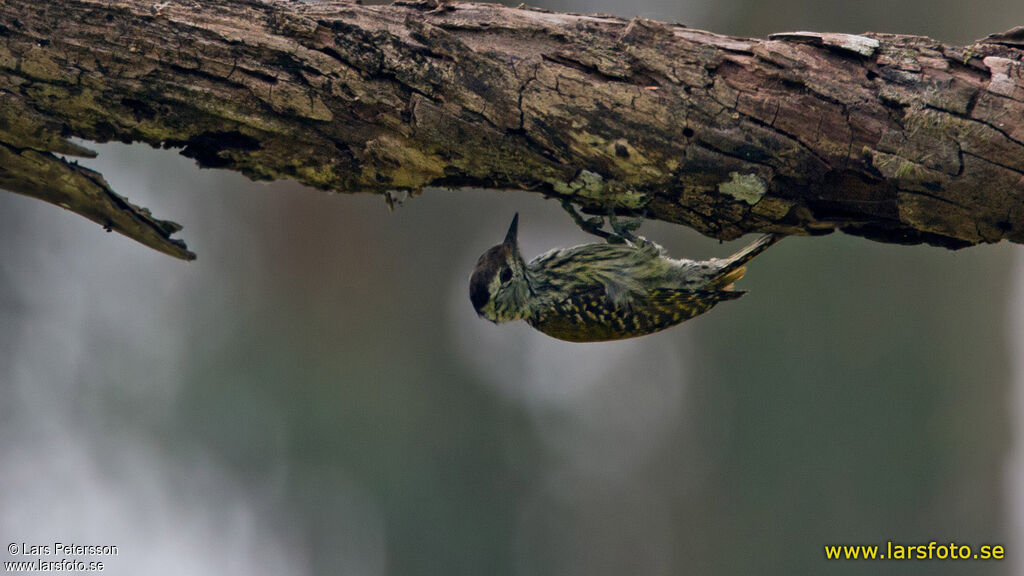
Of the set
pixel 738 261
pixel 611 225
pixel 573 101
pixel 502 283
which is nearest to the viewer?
pixel 573 101

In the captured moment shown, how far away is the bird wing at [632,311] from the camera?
394cm

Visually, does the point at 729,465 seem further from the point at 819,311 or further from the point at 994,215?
the point at 994,215

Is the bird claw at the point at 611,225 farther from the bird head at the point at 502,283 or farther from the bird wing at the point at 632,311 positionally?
the bird head at the point at 502,283

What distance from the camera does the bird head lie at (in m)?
4.04

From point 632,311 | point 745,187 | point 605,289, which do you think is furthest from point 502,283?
point 745,187

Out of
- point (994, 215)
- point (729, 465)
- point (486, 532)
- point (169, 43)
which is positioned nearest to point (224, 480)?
point (486, 532)

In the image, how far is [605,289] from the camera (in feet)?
13.2

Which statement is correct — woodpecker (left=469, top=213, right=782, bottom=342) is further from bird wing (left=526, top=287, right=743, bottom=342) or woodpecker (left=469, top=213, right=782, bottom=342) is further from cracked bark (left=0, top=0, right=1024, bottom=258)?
cracked bark (left=0, top=0, right=1024, bottom=258)

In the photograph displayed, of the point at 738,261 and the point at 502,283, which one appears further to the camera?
the point at 502,283

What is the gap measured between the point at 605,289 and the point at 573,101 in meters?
1.51

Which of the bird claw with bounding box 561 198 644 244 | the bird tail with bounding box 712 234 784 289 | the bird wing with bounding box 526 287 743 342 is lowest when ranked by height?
the bird wing with bounding box 526 287 743 342

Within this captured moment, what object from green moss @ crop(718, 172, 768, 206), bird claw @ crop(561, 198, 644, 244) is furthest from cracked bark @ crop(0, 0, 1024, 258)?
bird claw @ crop(561, 198, 644, 244)

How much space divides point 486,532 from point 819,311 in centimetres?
488

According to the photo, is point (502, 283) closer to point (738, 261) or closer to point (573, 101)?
point (738, 261)
